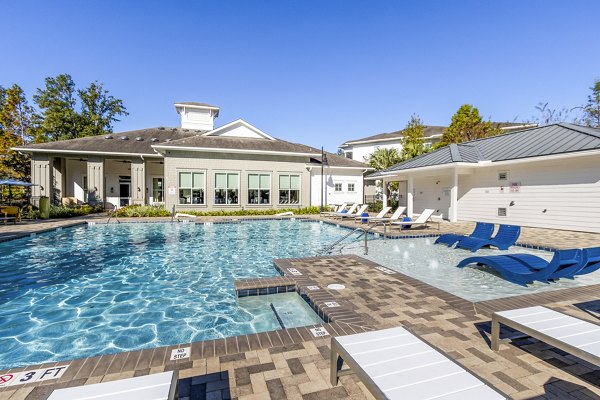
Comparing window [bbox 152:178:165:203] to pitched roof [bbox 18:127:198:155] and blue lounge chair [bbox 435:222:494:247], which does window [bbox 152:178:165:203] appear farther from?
blue lounge chair [bbox 435:222:494:247]

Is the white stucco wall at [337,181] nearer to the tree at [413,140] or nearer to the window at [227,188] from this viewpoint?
the tree at [413,140]

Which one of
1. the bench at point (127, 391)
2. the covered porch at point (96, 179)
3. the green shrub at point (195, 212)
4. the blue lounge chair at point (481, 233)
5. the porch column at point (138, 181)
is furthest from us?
the porch column at point (138, 181)

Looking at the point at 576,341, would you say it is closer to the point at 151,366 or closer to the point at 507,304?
the point at 507,304

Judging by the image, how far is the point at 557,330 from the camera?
8.85 feet

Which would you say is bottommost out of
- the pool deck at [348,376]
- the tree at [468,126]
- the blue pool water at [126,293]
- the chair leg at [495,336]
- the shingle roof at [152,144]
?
the blue pool water at [126,293]

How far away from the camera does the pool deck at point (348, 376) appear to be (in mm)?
2590

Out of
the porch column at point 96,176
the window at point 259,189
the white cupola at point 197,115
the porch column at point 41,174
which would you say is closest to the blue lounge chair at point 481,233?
the window at point 259,189

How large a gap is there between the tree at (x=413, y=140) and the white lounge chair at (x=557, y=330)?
2420 cm

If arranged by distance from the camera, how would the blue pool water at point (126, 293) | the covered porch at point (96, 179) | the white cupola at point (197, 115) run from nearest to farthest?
1. the blue pool water at point (126, 293)
2. the covered porch at point (96, 179)
3. the white cupola at point (197, 115)

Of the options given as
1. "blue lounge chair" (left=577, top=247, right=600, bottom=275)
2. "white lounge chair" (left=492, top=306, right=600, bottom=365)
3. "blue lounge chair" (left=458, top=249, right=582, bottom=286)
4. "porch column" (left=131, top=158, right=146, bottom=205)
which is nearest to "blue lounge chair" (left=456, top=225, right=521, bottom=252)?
"blue lounge chair" (left=458, top=249, right=582, bottom=286)

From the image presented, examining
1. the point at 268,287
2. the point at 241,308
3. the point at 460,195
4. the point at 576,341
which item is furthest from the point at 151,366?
the point at 460,195

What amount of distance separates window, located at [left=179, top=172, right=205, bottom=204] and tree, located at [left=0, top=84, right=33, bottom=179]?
19.6m

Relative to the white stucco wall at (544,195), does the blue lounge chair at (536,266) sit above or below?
below

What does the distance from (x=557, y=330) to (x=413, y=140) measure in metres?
27.4
